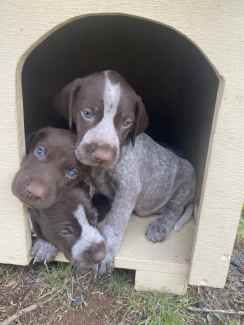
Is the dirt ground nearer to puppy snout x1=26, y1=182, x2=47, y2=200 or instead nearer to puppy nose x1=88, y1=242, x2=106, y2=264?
puppy nose x1=88, y1=242, x2=106, y2=264

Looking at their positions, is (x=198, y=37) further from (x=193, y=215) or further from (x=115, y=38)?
(x=115, y=38)

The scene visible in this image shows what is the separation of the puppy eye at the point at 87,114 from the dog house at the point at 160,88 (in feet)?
0.93

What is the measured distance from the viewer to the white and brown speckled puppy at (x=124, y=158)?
1930mm

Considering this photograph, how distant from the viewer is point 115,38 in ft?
10.5

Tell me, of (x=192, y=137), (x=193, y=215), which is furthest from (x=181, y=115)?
(x=193, y=215)

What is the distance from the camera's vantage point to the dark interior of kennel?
2799 mm

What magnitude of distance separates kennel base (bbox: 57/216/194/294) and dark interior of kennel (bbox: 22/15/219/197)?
22.2 inches

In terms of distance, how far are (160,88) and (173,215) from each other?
1.40m

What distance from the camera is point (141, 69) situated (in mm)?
3436

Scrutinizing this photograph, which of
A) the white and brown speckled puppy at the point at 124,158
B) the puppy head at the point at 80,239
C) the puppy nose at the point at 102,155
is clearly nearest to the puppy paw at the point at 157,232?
the white and brown speckled puppy at the point at 124,158

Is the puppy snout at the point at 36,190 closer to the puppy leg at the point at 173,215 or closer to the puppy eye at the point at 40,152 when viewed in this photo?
the puppy eye at the point at 40,152

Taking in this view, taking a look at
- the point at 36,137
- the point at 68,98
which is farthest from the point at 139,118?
the point at 36,137

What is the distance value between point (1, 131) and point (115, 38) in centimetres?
163

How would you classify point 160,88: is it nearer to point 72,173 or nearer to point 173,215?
point 173,215
